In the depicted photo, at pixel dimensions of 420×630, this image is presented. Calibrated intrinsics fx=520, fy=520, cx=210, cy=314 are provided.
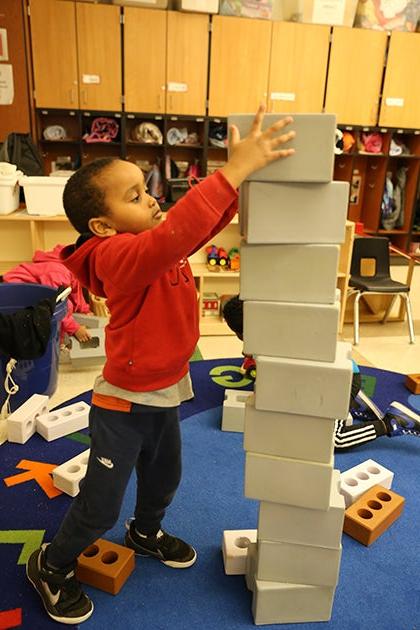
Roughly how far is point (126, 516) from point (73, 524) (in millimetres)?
517

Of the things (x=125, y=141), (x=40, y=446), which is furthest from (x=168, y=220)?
(x=125, y=141)

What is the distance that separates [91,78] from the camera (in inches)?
183

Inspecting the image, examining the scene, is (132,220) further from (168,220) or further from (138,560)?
(138,560)

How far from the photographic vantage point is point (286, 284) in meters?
1.21

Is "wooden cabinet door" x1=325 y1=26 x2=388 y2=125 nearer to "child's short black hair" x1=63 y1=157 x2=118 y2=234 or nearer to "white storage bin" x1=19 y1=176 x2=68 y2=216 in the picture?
"white storage bin" x1=19 y1=176 x2=68 y2=216

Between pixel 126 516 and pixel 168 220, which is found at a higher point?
pixel 168 220

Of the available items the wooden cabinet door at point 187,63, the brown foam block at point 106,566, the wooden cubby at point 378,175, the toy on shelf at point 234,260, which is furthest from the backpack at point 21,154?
the brown foam block at point 106,566

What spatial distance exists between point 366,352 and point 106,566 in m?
2.42

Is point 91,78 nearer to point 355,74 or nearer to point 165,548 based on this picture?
point 355,74

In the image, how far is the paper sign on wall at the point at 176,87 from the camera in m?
4.80

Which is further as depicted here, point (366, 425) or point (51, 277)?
point (51, 277)

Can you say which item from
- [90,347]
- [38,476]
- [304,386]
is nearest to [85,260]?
[304,386]

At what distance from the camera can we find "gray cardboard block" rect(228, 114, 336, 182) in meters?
1.03

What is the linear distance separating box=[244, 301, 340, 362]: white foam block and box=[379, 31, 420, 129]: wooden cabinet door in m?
4.65
